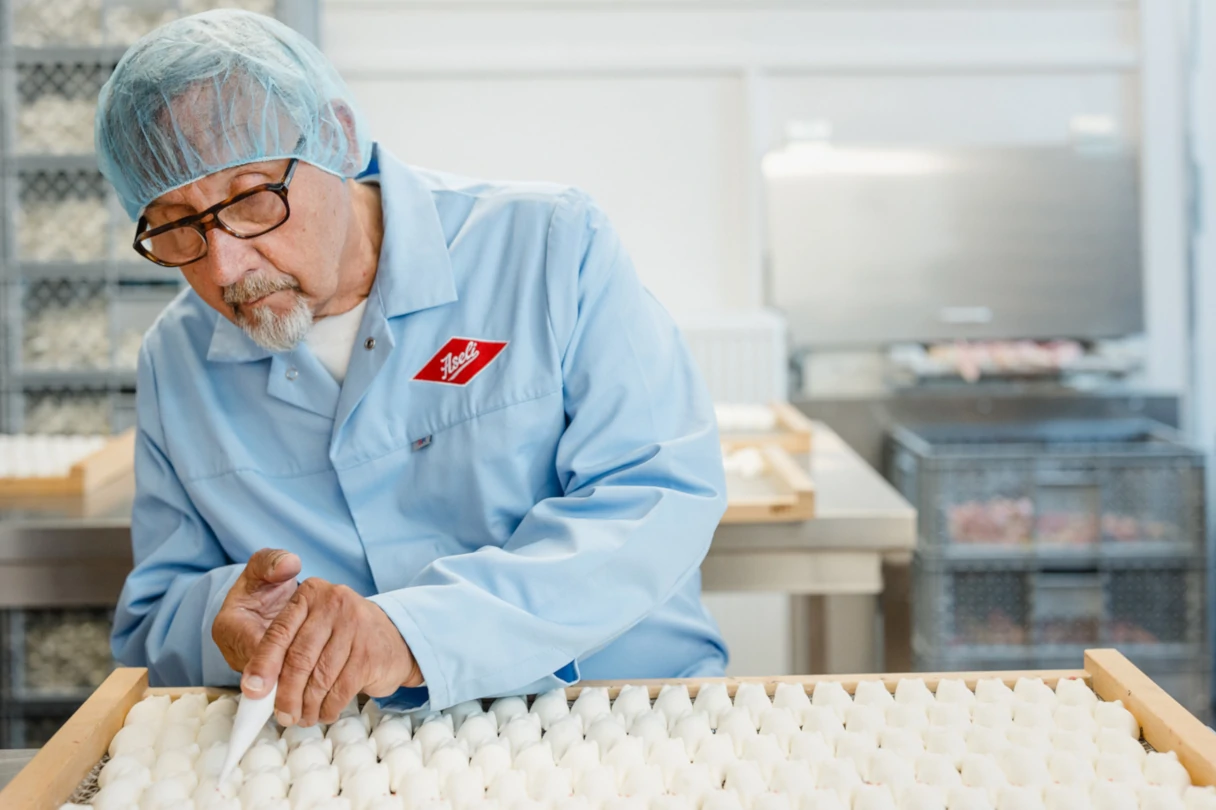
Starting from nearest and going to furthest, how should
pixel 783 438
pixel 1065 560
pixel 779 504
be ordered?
pixel 779 504
pixel 783 438
pixel 1065 560

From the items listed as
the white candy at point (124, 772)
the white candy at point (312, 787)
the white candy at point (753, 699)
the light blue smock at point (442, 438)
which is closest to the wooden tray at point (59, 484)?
the light blue smock at point (442, 438)

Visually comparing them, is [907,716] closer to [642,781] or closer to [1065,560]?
[642,781]

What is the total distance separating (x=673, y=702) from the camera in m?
1.10

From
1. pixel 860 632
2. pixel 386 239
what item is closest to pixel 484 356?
pixel 386 239

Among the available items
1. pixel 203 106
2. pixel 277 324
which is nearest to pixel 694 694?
pixel 277 324

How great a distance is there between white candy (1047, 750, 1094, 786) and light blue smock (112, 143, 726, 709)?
44 cm

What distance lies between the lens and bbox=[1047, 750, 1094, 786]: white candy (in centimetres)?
95

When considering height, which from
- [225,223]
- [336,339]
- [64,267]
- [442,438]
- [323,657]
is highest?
[64,267]

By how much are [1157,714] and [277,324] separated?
0.98 meters

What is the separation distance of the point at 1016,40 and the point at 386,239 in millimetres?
2877

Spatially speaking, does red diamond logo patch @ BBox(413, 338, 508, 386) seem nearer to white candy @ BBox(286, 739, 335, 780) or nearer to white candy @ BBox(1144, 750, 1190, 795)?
white candy @ BBox(286, 739, 335, 780)

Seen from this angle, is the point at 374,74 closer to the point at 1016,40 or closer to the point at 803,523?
the point at 1016,40

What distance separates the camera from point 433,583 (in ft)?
3.83

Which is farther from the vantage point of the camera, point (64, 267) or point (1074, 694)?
point (64, 267)
